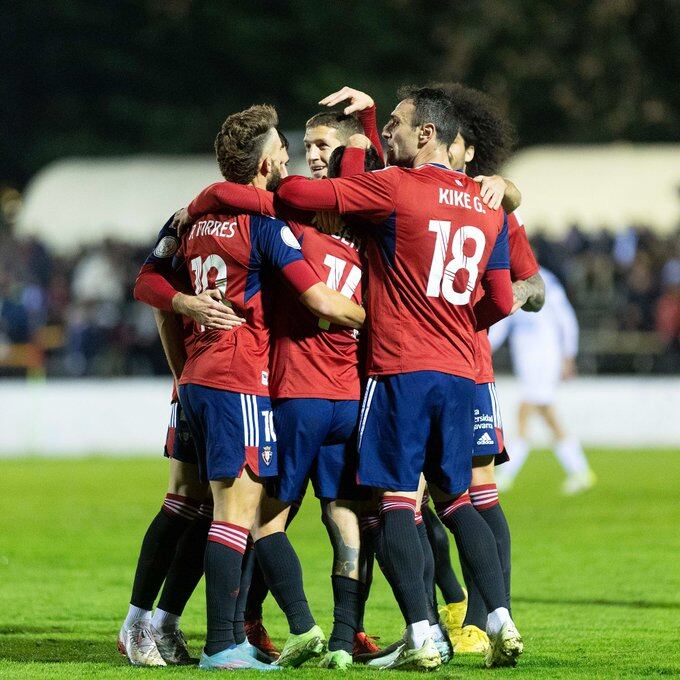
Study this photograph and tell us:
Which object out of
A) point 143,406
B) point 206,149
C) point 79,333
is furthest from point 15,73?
point 143,406

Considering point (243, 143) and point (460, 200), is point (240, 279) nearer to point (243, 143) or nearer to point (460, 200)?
point (243, 143)

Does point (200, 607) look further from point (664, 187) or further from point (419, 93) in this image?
point (664, 187)

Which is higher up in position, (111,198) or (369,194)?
(111,198)

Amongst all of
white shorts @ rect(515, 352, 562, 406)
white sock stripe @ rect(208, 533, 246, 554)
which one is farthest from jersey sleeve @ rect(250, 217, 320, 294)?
white shorts @ rect(515, 352, 562, 406)

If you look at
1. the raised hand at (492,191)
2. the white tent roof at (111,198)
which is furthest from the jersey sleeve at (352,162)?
the white tent roof at (111,198)

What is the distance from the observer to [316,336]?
6.54 m

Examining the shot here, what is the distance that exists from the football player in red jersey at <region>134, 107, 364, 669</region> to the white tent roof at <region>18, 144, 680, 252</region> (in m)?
18.3

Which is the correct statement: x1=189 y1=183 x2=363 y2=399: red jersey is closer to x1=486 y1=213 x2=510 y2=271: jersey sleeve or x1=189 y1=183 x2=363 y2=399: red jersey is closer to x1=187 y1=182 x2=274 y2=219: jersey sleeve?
x1=187 y1=182 x2=274 y2=219: jersey sleeve

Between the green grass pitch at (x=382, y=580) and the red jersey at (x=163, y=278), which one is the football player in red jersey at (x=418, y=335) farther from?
the red jersey at (x=163, y=278)

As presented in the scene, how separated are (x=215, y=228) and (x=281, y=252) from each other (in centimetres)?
32

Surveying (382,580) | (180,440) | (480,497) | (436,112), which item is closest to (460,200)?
(436,112)

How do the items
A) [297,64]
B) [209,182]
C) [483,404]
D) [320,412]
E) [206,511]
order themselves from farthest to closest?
[297,64] < [209,182] < [483,404] < [206,511] < [320,412]

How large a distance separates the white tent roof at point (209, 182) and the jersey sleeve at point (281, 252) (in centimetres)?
1840

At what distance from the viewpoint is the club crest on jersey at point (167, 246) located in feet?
22.1
